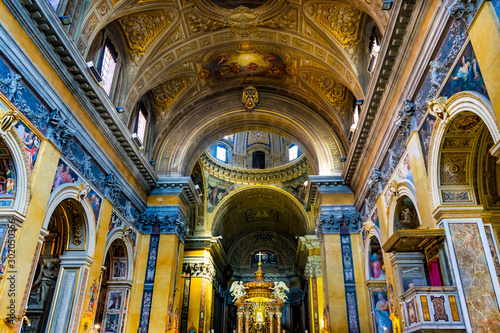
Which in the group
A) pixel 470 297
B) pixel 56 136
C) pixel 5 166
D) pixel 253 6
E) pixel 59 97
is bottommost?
pixel 470 297

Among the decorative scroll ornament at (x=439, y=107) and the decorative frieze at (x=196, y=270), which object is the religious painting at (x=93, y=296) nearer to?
the decorative scroll ornament at (x=439, y=107)

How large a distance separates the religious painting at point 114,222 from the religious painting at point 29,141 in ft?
16.3

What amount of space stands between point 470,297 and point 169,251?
12.0m

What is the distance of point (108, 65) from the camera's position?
14148 millimetres

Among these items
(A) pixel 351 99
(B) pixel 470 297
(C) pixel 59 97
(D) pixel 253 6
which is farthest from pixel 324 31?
(B) pixel 470 297

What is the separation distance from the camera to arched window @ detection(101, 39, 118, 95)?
13742 mm

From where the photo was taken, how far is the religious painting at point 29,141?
898 centimetres

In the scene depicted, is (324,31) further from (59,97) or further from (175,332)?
(175,332)

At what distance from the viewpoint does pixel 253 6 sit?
583 inches

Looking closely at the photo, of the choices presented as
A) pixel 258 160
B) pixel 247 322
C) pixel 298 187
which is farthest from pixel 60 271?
pixel 258 160

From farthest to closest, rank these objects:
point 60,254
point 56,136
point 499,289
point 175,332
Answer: point 175,332 < point 60,254 < point 56,136 < point 499,289

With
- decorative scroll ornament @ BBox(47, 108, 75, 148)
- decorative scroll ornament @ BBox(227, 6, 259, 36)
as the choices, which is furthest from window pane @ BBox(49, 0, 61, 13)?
decorative scroll ornament @ BBox(227, 6, 259, 36)

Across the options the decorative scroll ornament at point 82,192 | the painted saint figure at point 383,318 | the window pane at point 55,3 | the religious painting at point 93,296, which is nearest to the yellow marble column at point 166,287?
the religious painting at point 93,296

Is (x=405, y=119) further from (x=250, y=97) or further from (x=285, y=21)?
(x=250, y=97)
